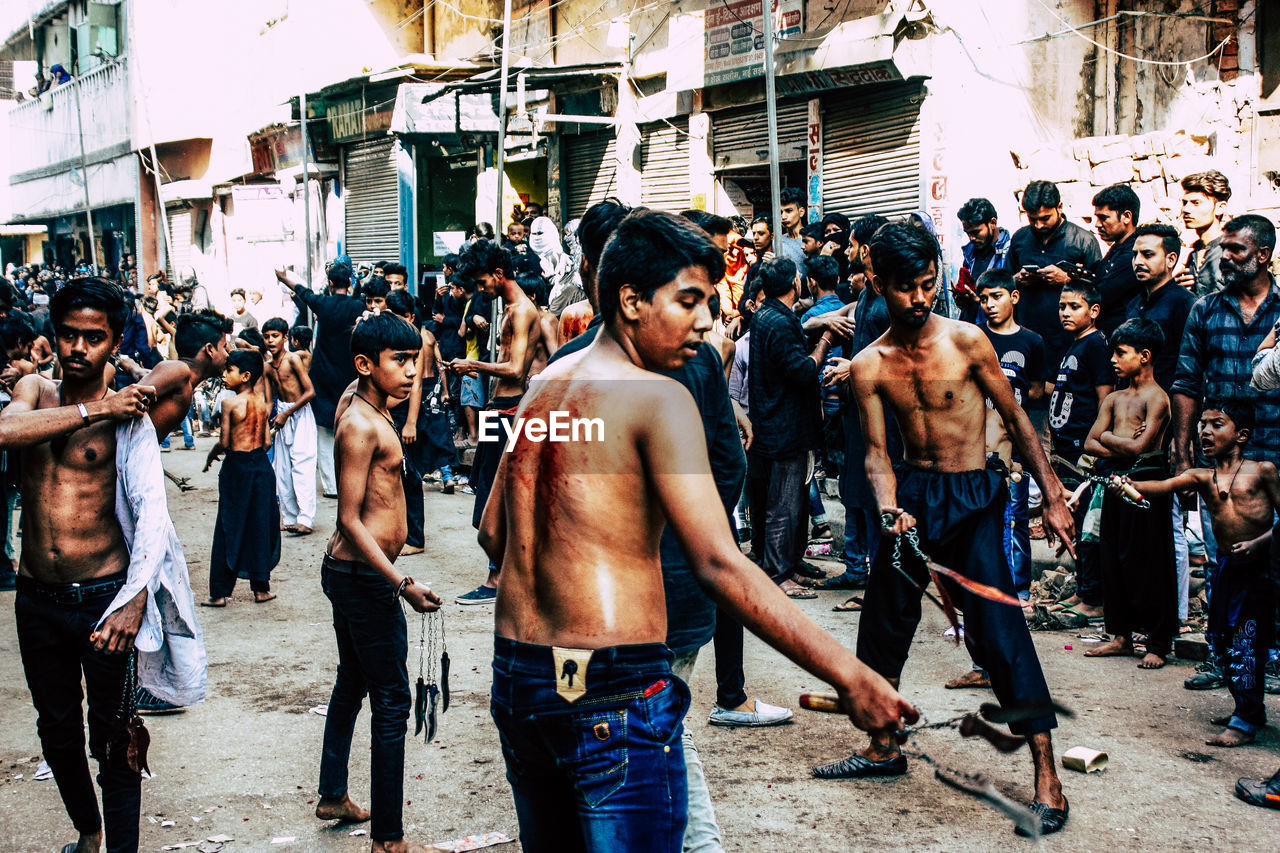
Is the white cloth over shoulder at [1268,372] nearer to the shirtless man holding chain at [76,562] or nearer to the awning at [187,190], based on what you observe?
the shirtless man holding chain at [76,562]

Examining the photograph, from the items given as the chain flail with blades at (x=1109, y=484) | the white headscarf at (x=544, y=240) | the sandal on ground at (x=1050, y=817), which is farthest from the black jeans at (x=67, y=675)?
the white headscarf at (x=544, y=240)

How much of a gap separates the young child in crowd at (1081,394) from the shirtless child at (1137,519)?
1.43 ft

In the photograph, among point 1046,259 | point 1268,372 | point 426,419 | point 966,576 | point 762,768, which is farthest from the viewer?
point 426,419

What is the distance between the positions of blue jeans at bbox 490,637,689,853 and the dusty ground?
1687mm

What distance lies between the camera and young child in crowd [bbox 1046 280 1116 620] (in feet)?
21.8

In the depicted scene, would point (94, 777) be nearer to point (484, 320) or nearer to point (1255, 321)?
point (1255, 321)

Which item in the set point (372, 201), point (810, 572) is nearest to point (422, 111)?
point (372, 201)

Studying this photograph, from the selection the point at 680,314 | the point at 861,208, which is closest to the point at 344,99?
the point at 861,208

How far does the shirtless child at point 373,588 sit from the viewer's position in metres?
3.81

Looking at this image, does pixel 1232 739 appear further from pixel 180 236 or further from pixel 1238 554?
pixel 180 236

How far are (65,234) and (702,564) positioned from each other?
136 feet

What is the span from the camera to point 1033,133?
10812 millimetres

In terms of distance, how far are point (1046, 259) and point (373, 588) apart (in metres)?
5.35

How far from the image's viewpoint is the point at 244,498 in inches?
293
